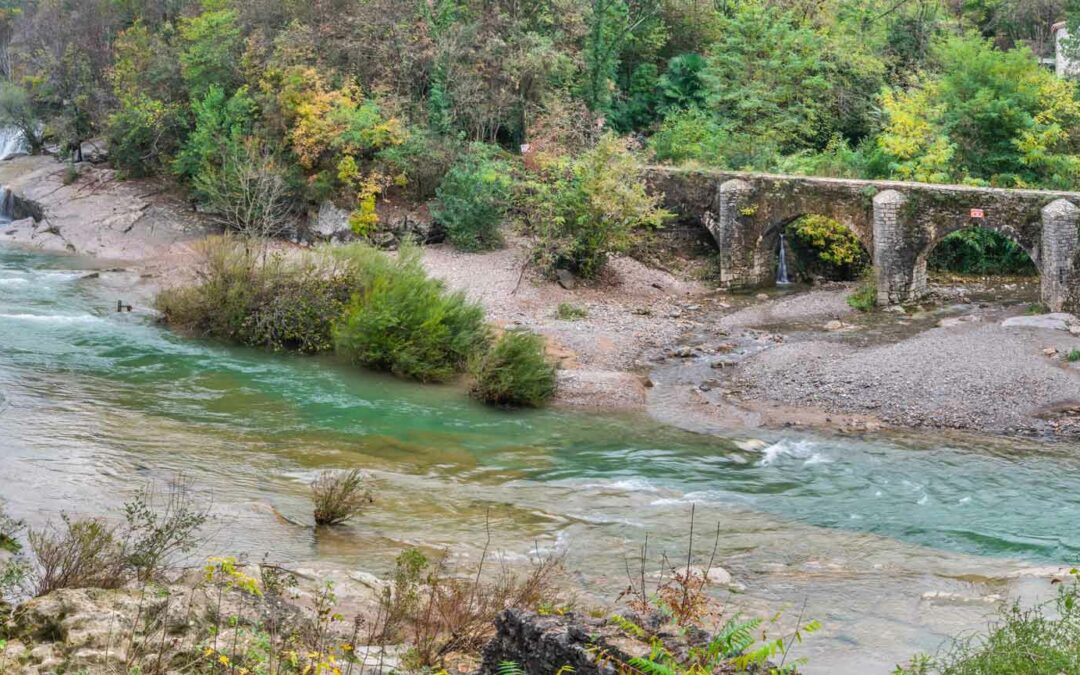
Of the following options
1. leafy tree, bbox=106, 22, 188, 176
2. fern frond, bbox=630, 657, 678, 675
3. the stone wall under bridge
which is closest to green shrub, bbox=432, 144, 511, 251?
the stone wall under bridge

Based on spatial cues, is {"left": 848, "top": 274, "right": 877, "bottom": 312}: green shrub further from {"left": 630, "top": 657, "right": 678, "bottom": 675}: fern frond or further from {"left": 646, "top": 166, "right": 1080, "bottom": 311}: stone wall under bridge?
{"left": 630, "top": 657, "right": 678, "bottom": 675}: fern frond

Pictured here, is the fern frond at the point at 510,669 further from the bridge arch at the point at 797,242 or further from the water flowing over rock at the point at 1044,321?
the bridge arch at the point at 797,242

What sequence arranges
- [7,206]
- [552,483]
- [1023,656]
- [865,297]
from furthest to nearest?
[7,206] → [865,297] → [552,483] → [1023,656]

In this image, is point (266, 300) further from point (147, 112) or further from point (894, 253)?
point (147, 112)

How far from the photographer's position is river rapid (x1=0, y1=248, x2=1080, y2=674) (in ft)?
41.0

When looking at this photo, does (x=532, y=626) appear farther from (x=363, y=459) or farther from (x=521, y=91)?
(x=521, y=91)

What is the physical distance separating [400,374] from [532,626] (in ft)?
50.7

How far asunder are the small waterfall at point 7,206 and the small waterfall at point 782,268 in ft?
84.2

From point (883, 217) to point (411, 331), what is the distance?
40.5 ft

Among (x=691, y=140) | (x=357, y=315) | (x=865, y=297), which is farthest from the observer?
(x=691, y=140)

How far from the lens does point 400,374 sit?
2200cm

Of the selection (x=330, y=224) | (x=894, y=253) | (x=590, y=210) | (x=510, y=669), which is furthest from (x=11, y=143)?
(x=510, y=669)

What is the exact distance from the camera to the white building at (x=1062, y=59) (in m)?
34.8

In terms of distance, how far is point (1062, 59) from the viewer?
3844cm
